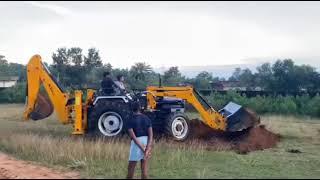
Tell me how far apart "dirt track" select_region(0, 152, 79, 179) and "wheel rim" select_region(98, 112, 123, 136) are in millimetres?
4302

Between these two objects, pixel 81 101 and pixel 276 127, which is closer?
pixel 81 101

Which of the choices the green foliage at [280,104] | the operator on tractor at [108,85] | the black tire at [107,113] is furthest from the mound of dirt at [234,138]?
the green foliage at [280,104]

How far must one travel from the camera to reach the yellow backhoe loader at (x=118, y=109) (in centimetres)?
1781

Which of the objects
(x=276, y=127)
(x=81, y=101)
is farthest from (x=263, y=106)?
(x=81, y=101)

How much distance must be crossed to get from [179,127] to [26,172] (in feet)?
22.6

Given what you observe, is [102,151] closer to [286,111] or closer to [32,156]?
[32,156]

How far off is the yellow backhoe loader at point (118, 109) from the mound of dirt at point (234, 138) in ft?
0.90

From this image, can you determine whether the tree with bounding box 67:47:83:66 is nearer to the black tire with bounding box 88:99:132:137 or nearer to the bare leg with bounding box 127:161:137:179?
the black tire with bounding box 88:99:132:137

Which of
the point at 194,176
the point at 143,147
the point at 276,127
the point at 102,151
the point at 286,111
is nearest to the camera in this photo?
the point at 143,147

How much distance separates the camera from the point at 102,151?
14000mm

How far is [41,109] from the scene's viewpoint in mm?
20047

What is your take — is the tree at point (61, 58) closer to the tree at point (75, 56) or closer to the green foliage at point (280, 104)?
the tree at point (75, 56)

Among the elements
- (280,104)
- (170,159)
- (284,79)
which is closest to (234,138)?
(170,159)

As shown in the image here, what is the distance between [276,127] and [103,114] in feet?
26.1
